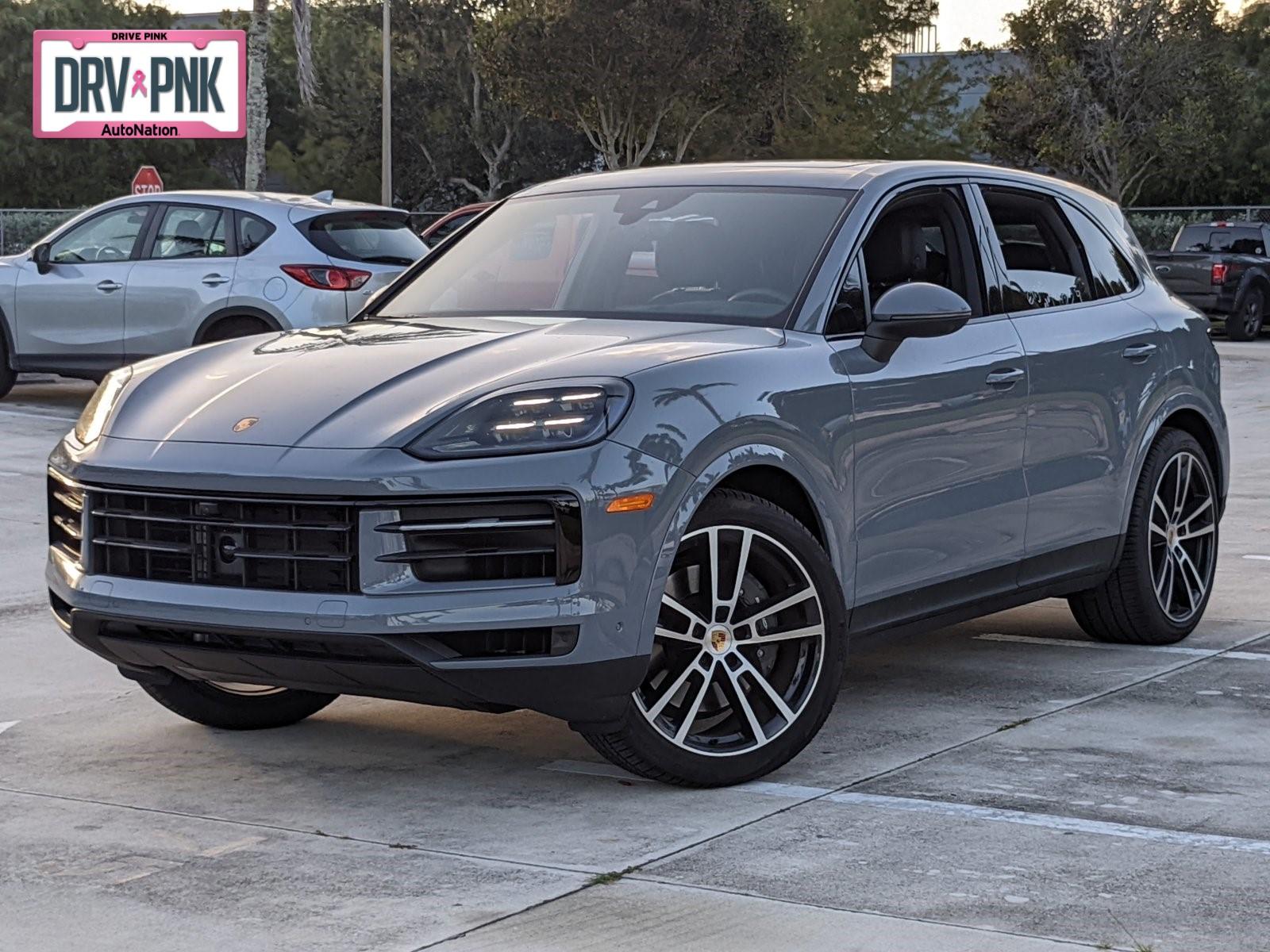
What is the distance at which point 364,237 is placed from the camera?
1480cm

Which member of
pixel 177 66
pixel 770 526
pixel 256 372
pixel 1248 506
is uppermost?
pixel 177 66

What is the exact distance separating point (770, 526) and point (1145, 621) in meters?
2.53

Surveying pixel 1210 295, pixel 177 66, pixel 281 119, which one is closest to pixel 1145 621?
pixel 1210 295

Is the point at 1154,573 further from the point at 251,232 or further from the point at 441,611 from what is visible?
the point at 251,232

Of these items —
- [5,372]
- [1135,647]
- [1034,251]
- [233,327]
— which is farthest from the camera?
[5,372]

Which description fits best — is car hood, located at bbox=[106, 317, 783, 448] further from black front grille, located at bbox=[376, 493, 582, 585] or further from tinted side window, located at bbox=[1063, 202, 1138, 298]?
tinted side window, located at bbox=[1063, 202, 1138, 298]

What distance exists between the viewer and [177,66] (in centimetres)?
4075

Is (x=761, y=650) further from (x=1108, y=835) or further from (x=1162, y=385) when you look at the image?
(x=1162, y=385)

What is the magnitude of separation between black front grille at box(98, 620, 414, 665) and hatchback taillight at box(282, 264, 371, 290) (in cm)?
948

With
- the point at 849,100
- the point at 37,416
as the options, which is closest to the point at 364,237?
the point at 37,416

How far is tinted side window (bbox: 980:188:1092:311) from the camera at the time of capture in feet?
21.9

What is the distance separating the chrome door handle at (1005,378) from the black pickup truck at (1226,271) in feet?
71.2

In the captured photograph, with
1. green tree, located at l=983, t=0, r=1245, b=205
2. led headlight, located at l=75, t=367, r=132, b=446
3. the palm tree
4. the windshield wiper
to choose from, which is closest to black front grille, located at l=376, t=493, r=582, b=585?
led headlight, located at l=75, t=367, r=132, b=446

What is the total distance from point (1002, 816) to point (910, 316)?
1.45m
